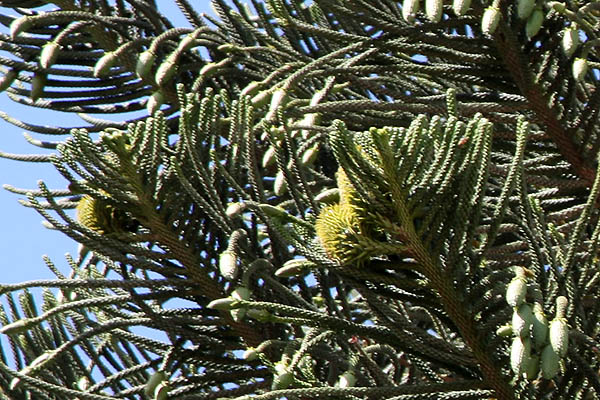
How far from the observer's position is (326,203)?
3.33 metres

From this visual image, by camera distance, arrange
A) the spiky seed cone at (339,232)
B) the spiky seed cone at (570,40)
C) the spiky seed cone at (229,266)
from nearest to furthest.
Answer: the spiky seed cone at (339,232) → the spiky seed cone at (229,266) → the spiky seed cone at (570,40)

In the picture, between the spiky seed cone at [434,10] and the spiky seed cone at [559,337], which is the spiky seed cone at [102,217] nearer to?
the spiky seed cone at [434,10]

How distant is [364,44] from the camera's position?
372cm

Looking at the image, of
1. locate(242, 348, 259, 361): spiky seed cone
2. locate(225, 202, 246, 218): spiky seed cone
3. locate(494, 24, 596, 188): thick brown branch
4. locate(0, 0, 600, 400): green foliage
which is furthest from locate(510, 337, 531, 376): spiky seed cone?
locate(494, 24, 596, 188): thick brown branch

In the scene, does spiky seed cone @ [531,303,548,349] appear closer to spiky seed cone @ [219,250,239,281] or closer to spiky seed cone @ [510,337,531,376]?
spiky seed cone @ [510,337,531,376]

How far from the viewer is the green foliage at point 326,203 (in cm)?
301

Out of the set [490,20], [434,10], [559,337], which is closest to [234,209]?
[434,10]

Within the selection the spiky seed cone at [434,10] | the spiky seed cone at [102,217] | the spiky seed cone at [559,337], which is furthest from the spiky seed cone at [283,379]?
the spiky seed cone at [434,10]

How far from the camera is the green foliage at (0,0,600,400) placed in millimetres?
3010

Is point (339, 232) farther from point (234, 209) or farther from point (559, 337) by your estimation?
point (559, 337)

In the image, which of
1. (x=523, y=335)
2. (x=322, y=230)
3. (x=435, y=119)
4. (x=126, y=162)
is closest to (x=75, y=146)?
(x=126, y=162)

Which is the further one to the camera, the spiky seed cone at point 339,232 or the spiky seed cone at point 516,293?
the spiky seed cone at point 339,232

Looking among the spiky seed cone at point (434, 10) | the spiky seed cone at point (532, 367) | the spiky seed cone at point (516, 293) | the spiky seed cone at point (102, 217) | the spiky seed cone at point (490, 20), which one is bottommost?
the spiky seed cone at point (532, 367)

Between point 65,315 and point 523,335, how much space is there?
1727mm
